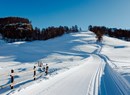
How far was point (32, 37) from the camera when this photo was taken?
168 metres

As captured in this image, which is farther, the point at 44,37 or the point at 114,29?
the point at 114,29

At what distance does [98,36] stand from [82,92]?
115 meters

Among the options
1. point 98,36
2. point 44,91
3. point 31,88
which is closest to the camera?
point 44,91

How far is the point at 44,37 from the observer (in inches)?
6880

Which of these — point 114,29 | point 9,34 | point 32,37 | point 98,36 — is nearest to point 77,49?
point 98,36

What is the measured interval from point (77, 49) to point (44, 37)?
81.4 m

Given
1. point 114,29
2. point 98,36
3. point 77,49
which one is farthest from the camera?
point 114,29

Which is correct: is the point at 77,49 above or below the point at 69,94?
below

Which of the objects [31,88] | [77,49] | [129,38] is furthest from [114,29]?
[31,88]

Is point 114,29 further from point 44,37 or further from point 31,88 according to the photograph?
point 31,88

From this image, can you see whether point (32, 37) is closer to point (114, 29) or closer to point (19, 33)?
point (19, 33)

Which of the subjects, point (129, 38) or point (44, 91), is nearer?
point (44, 91)

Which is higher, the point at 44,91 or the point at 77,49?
the point at 44,91

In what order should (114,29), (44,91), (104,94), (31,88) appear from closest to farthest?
(104,94) < (44,91) < (31,88) < (114,29)
